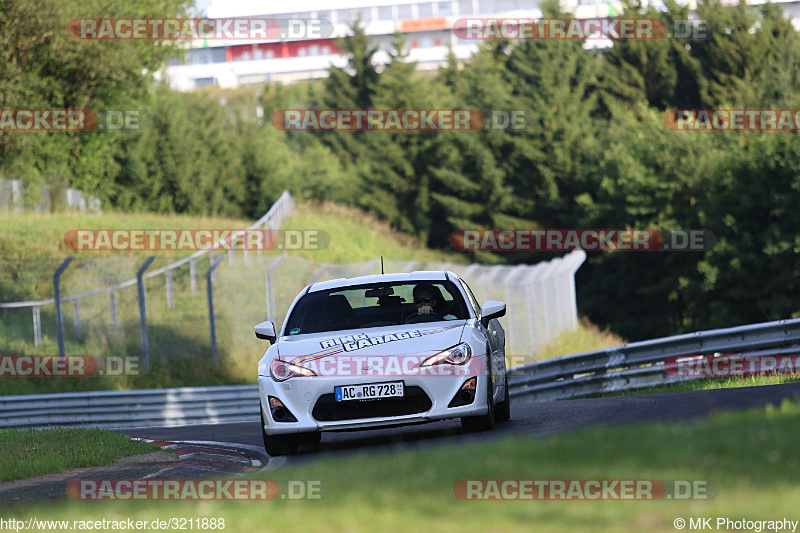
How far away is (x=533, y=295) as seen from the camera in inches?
1040

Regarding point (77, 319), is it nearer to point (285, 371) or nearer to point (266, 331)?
point (266, 331)

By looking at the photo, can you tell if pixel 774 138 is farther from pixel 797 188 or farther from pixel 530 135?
pixel 530 135

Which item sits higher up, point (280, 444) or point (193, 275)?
point (193, 275)

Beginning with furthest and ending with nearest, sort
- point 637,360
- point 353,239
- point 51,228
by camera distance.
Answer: point 353,239, point 51,228, point 637,360

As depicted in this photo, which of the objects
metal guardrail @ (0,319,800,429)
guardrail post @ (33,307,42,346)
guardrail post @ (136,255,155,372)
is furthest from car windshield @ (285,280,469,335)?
guardrail post @ (33,307,42,346)

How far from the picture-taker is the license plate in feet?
29.7

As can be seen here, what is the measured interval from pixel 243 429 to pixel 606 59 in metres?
58.5

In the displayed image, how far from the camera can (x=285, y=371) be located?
368 inches

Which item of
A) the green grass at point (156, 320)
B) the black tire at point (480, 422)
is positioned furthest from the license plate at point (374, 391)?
the green grass at point (156, 320)

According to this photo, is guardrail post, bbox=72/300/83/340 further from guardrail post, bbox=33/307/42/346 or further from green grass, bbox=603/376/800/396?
green grass, bbox=603/376/800/396

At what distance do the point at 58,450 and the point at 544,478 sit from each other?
752cm

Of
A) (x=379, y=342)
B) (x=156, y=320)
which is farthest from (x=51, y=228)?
(x=379, y=342)

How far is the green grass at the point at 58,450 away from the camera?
1024 cm

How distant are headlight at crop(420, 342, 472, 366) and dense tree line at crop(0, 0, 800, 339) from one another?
3042cm
